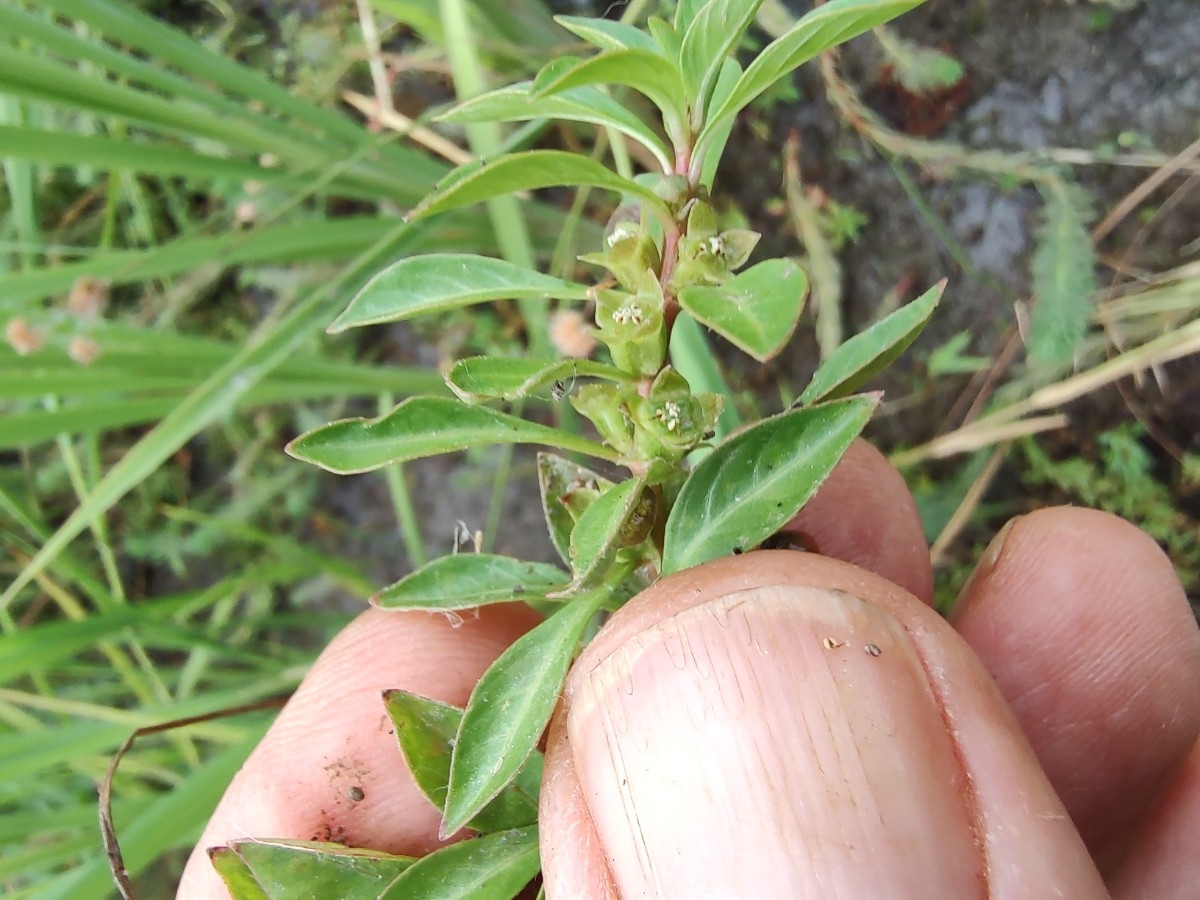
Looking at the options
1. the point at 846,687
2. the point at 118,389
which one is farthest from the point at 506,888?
the point at 118,389

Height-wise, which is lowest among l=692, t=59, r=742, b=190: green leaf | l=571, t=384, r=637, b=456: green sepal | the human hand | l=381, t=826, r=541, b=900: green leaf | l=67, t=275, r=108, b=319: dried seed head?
l=381, t=826, r=541, b=900: green leaf

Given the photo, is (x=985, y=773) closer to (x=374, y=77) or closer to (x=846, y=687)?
(x=846, y=687)

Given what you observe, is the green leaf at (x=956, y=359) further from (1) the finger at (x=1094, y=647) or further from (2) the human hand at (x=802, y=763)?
(2) the human hand at (x=802, y=763)

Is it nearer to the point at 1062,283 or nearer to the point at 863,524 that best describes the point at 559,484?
the point at 863,524

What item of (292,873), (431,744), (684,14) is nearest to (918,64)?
(684,14)

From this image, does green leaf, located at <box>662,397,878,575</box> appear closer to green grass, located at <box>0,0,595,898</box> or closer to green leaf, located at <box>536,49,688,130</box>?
green leaf, located at <box>536,49,688,130</box>

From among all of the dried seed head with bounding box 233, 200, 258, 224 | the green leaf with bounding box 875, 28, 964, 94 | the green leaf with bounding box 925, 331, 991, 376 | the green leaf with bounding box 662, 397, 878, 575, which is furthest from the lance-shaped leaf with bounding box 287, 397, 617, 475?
the green leaf with bounding box 875, 28, 964, 94
